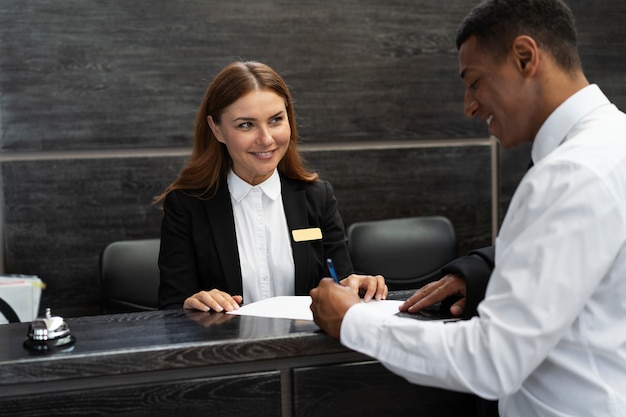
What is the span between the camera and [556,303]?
114 centimetres

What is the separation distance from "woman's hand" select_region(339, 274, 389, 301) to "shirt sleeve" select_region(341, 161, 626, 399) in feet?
1.84

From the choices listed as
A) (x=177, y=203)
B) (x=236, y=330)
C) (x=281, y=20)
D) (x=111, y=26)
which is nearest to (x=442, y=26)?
(x=281, y=20)

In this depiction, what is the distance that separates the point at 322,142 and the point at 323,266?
4.38 feet

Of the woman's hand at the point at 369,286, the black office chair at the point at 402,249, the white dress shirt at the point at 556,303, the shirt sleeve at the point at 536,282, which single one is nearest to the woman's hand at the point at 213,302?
the woman's hand at the point at 369,286

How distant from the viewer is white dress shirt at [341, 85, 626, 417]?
114 cm

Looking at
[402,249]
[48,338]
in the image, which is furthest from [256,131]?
[402,249]

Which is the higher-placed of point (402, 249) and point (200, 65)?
point (200, 65)

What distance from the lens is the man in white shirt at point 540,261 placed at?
1146 mm

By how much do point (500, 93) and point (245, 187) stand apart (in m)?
1.12

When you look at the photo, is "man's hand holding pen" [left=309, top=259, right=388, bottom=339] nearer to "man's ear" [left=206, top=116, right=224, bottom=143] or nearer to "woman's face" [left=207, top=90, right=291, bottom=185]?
"woman's face" [left=207, top=90, right=291, bottom=185]

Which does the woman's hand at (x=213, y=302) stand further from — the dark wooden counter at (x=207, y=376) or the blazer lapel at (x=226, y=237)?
the blazer lapel at (x=226, y=237)

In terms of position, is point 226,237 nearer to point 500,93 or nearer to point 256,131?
point 256,131

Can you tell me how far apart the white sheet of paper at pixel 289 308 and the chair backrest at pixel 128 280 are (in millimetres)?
1243

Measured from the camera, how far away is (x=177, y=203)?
2250 mm
